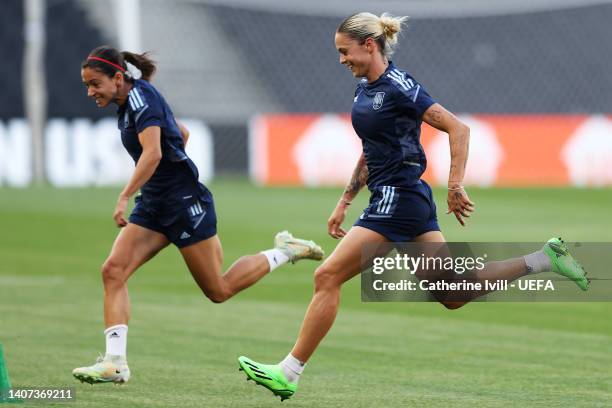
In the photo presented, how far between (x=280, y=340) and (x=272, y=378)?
3.03 meters

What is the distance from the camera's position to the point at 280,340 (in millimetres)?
10703

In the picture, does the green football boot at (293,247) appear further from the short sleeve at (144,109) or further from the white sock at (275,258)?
the short sleeve at (144,109)

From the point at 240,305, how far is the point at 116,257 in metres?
4.78

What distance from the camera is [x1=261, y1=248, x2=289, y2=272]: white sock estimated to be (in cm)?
989

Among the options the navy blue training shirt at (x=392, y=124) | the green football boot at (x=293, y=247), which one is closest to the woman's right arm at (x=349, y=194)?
the navy blue training shirt at (x=392, y=124)

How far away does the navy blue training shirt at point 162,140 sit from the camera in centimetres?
849

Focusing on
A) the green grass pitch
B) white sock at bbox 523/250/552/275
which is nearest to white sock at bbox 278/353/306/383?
the green grass pitch

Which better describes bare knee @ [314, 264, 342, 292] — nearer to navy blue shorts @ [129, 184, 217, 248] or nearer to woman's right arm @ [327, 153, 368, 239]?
woman's right arm @ [327, 153, 368, 239]

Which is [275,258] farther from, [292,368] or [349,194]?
[292,368]

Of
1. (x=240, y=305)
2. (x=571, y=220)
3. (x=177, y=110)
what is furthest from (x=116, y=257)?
(x=177, y=110)

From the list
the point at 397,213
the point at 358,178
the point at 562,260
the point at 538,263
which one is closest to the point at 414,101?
the point at 397,213

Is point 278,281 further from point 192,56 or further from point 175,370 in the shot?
point 192,56

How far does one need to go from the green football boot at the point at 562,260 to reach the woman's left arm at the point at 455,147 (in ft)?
3.58

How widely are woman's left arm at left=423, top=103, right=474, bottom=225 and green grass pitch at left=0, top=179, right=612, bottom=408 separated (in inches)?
46.1
